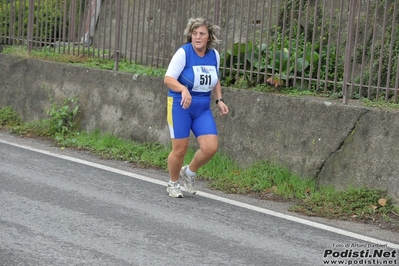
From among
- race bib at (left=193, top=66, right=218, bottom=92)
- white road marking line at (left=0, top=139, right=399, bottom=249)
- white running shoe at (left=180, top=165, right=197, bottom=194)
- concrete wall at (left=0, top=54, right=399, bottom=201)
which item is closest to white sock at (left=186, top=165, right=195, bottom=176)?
white running shoe at (left=180, top=165, right=197, bottom=194)

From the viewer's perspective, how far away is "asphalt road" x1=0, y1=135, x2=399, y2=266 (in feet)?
21.1

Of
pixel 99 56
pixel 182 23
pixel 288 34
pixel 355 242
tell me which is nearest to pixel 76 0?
pixel 99 56

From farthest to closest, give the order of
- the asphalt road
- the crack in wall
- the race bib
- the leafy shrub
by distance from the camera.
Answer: the leafy shrub < the crack in wall < the race bib < the asphalt road

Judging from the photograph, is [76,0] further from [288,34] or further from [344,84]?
[344,84]

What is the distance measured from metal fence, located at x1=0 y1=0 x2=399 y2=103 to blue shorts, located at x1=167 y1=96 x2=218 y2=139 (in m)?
1.80

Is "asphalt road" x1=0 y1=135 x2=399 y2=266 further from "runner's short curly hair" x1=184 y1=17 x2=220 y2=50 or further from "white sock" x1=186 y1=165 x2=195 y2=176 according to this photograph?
"runner's short curly hair" x1=184 y1=17 x2=220 y2=50

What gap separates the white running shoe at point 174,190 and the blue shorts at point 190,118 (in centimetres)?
50

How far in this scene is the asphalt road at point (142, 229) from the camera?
6.43 meters

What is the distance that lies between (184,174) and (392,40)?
2.66m

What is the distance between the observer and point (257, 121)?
9836 mm

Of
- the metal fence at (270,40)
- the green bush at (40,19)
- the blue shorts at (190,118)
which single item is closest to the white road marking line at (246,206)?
the blue shorts at (190,118)

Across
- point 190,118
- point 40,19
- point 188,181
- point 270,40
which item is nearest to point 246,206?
point 188,181

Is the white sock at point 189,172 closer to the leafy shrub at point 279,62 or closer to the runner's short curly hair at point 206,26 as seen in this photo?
the runner's short curly hair at point 206,26

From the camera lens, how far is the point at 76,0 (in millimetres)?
12812
